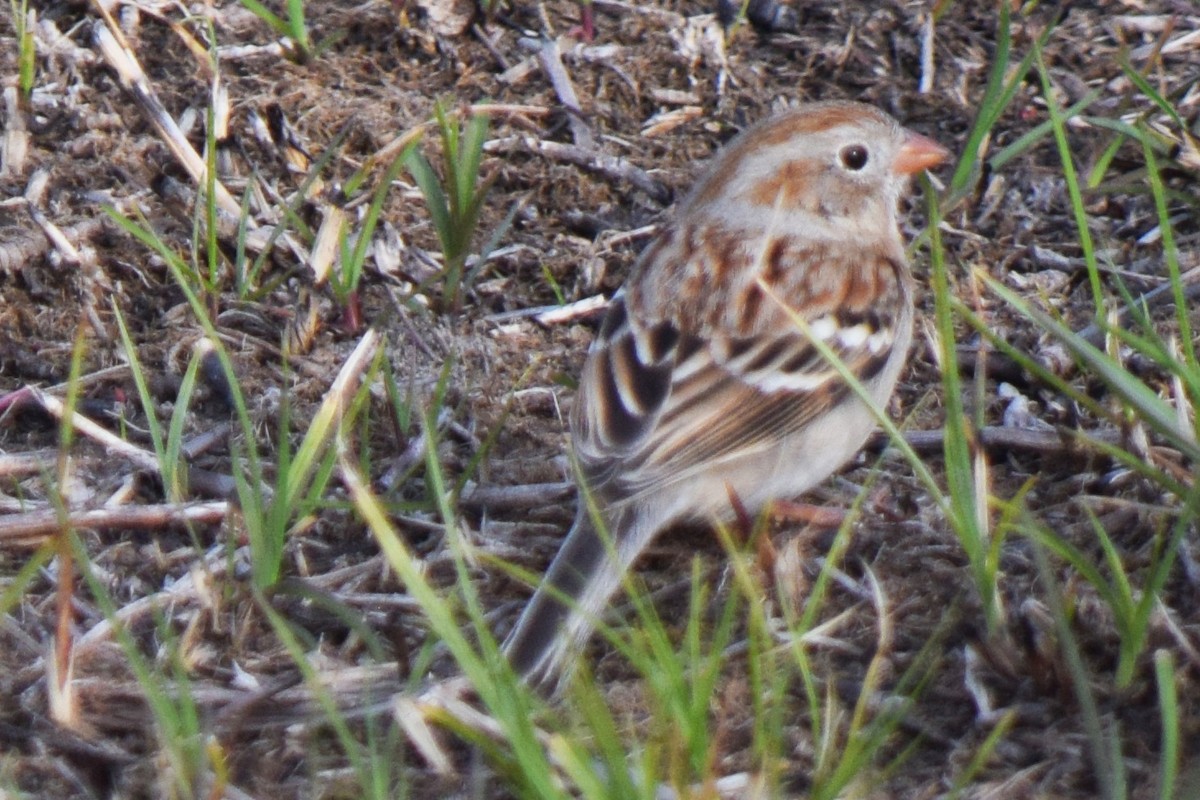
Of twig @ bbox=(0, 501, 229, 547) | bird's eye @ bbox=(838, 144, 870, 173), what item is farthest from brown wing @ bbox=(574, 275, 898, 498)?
twig @ bbox=(0, 501, 229, 547)

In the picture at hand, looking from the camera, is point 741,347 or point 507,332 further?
point 507,332

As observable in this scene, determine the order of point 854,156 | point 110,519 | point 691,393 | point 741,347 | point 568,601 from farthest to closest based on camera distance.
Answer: point 854,156, point 741,347, point 691,393, point 110,519, point 568,601

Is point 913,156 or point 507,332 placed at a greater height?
point 913,156

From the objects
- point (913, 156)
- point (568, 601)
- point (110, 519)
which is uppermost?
point (568, 601)

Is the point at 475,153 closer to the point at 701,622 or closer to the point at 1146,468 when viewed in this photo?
the point at 701,622

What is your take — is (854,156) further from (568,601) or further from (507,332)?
(568,601)

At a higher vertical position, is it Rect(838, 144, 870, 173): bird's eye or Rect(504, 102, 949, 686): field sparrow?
Rect(838, 144, 870, 173): bird's eye

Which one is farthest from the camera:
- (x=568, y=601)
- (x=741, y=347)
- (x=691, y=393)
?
(x=741, y=347)

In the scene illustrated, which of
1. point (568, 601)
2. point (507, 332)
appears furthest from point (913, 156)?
point (568, 601)

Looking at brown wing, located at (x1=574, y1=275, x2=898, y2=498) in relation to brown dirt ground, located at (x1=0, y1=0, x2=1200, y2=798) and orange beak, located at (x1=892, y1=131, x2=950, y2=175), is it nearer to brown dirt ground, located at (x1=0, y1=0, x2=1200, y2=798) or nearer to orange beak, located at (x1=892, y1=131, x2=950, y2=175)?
brown dirt ground, located at (x1=0, y1=0, x2=1200, y2=798)
